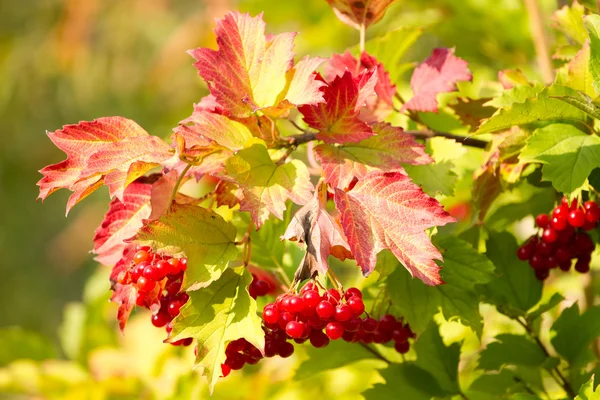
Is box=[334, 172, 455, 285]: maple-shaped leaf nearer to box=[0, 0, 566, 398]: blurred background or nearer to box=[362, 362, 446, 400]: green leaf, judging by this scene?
box=[362, 362, 446, 400]: green leaf

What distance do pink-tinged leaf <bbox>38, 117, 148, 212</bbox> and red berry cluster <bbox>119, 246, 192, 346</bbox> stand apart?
0.40 ft

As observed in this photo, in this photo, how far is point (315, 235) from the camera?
791mm

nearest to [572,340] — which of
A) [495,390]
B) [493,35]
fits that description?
[495,390]

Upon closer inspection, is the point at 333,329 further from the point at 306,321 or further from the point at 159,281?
the point at 159,281

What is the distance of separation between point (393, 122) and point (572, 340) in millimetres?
417

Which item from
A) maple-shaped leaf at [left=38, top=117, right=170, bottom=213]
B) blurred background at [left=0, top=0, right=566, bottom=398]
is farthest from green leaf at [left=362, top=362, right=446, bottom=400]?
blurred background at [left=0, top=0, right=566, bottom=398]

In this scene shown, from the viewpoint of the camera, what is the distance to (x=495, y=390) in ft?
3.52

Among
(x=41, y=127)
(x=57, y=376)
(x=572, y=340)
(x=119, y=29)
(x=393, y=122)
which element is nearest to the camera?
(x=572, y=340)

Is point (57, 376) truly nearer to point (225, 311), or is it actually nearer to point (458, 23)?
point (225, 311)

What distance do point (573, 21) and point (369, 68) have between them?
30 cm

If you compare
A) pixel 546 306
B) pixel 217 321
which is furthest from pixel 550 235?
pixel 217 321

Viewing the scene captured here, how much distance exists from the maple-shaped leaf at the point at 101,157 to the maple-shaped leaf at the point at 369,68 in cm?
29

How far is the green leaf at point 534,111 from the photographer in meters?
0.82

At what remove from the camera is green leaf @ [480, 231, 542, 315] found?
1.06 m
